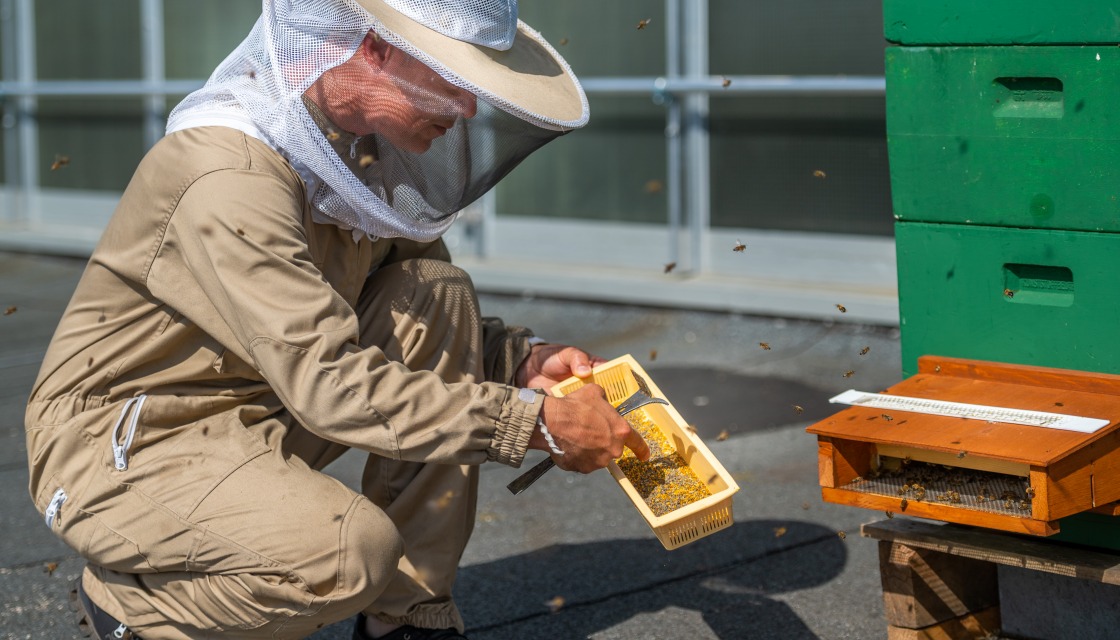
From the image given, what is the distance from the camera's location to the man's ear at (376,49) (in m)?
1.91

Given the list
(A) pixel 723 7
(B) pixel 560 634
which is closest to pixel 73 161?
(A) pixel 723 7

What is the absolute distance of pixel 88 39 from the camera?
7.46 m

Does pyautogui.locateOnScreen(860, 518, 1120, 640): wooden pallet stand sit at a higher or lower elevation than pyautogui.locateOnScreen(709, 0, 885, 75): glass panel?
lower

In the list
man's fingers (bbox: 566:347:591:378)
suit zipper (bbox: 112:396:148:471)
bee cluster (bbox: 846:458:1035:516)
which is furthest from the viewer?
man's fingers (bbox: 566:347:591:378)

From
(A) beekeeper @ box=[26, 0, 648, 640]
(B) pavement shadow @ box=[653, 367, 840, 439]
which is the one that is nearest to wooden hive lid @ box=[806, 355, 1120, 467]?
(A) beekeeper @ box=[26, 0, 648, 640]

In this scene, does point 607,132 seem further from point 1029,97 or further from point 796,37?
point 1029,97

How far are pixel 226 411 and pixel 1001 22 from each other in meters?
1.39

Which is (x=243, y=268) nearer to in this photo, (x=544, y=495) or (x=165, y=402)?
(x=165, y=402)

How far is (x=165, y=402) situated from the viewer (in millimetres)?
2068

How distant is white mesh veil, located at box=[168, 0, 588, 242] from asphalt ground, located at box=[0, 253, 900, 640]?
2.85 ft

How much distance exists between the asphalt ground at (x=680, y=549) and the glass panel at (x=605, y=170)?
126 centimetres

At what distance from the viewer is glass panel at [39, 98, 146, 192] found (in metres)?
7.37

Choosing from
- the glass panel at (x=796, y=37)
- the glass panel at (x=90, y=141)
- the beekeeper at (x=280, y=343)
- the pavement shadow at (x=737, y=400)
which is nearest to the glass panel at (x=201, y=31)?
the glass panel at (x=90, y=141)

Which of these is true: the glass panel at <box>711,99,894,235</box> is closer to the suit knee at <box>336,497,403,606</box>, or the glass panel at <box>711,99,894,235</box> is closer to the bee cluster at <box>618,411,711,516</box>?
the bee cluster at <box>618,411,711,516</box>
